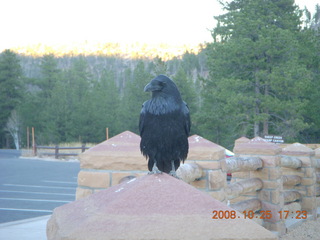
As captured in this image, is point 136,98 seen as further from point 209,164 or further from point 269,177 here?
point 209,164

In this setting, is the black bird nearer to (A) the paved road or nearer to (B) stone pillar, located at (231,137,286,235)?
(B) stone pillar, located at (231,137,286,235)

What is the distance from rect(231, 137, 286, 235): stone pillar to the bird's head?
9.20 feet

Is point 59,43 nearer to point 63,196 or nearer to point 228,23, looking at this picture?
point 228,23

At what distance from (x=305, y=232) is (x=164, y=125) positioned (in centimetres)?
377

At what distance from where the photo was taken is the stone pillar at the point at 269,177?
191 inches

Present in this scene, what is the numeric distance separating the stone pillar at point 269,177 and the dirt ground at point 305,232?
0.20 metres

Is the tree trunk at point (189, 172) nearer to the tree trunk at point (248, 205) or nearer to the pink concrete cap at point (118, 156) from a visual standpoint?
the pink concrete cap at point (118, 156)

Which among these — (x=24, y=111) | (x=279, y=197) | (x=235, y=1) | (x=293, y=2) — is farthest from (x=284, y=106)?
(x=24, y=111)

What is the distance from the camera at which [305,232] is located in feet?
17.4

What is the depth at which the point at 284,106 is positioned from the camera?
19344mm

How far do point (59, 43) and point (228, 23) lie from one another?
108830 mm

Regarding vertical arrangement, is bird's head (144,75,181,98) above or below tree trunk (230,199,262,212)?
above

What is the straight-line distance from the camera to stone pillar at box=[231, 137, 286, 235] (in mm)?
4855
